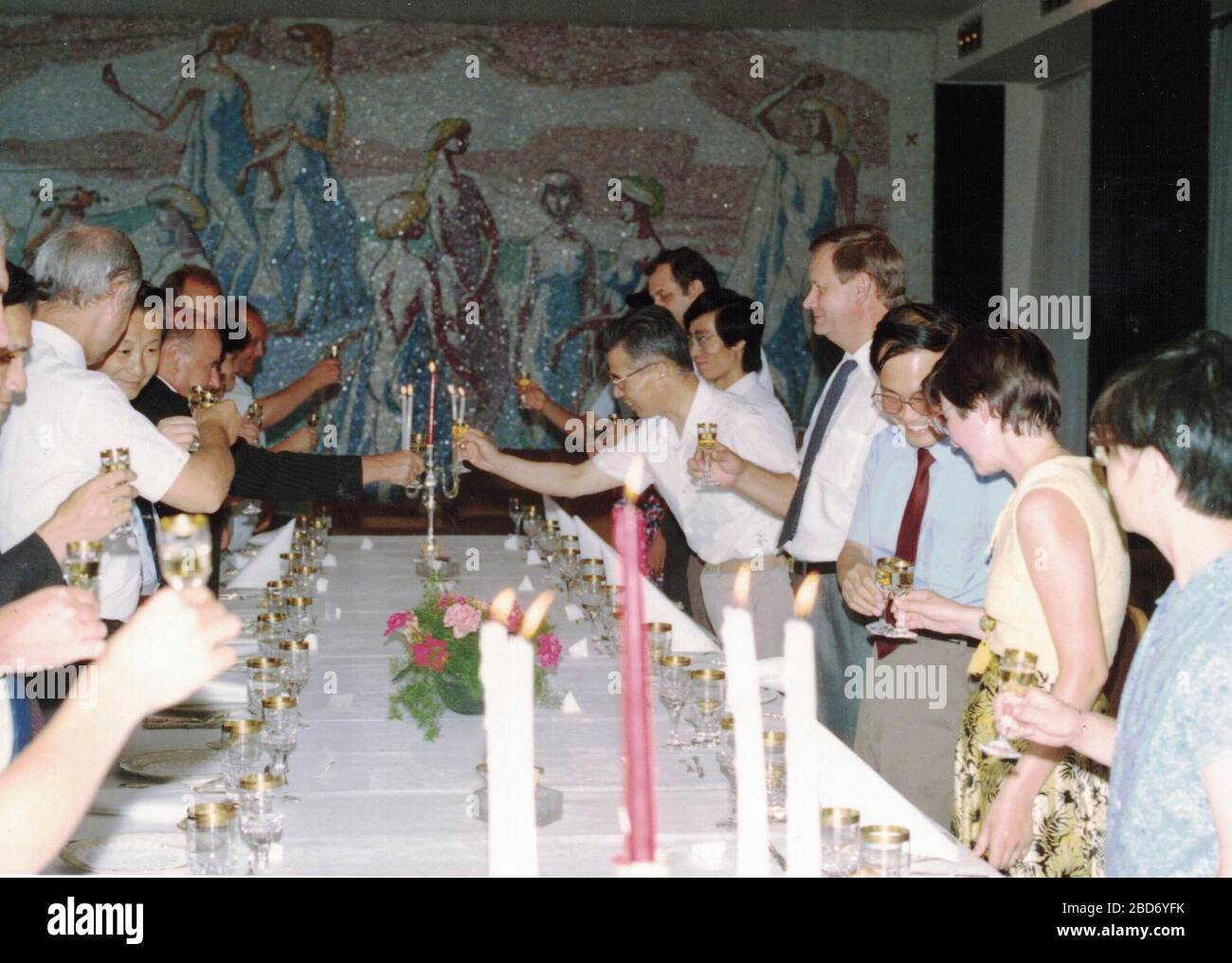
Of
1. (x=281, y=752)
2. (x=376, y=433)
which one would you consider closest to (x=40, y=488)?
(x=281, y=752)

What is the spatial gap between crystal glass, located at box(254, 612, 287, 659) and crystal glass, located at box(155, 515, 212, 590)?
1388 mm

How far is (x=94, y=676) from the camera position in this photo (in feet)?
3.66

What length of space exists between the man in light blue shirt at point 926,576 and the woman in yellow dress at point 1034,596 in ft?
1.53

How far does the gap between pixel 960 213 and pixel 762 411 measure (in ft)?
19.2

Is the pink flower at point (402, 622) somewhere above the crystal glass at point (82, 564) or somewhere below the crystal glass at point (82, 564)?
below

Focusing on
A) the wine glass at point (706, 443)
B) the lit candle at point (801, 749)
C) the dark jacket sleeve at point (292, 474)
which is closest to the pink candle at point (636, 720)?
the lit candle at point (801, 749)

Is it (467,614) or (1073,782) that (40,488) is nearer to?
(467,614)

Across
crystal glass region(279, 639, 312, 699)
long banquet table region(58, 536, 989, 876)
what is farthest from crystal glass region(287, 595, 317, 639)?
crystal glass region(279, 639, 312, 699)

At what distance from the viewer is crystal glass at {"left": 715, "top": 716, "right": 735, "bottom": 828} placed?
1969mm

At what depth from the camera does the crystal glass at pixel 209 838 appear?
64.6 inches

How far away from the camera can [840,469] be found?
3.69 meters

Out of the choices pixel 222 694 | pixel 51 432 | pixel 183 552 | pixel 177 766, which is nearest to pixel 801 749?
pixel 183 552

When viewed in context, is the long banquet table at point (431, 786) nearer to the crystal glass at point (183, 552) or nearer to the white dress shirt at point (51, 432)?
the white dress shirt at point (51, 432)

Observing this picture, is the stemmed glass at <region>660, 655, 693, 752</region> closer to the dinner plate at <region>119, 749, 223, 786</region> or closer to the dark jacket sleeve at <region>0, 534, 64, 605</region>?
the dinner plate at <region>119, 749, 223, 786</region>
